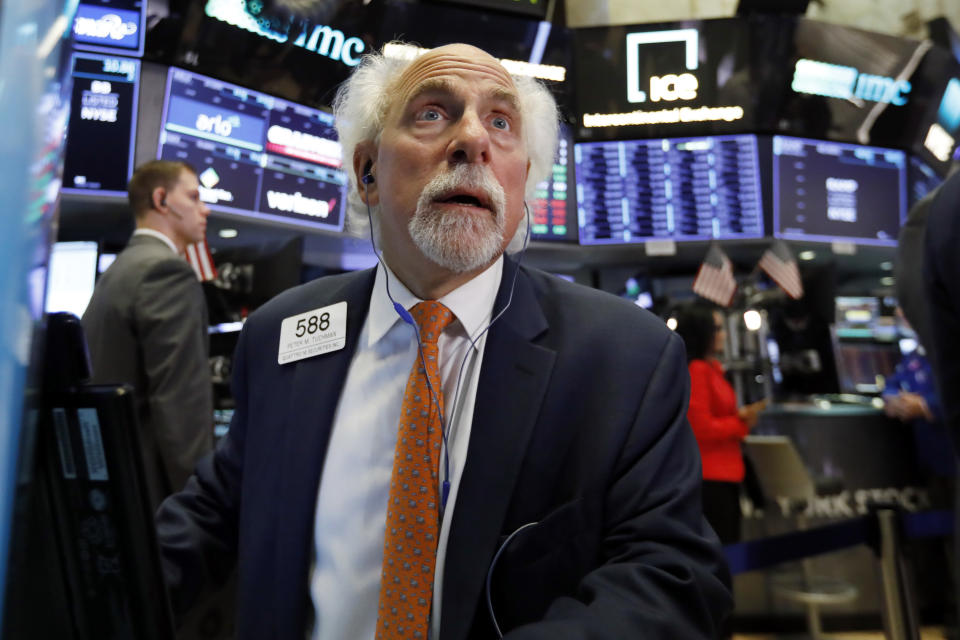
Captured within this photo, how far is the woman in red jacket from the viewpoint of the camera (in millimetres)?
3621

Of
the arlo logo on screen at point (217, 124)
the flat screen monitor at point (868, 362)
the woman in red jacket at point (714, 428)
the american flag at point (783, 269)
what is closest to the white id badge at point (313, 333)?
the arlo logo on screen at point (217, 124)

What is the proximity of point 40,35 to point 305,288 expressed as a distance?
1.13m

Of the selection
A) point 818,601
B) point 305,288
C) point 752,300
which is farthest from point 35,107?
point 752,300

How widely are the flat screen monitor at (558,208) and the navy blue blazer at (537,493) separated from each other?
130 inches

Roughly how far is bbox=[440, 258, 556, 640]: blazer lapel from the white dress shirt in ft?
0.14

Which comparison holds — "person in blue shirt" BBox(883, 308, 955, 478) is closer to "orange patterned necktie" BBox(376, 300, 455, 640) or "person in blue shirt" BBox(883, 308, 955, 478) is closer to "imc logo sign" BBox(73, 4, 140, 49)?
"orange patterned necktie" BBox(376, 300, 455, 640)

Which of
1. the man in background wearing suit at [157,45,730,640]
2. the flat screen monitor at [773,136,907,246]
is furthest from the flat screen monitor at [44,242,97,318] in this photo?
the flat screen monitor at [773,136,907,246]

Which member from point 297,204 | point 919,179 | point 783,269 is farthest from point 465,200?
point 919,179

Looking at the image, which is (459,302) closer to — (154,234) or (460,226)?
(460,226)

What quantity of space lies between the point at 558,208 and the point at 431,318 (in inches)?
138

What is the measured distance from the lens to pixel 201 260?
318 cm

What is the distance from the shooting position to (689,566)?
984 millimetres

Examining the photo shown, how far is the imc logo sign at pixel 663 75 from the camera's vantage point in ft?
15.0

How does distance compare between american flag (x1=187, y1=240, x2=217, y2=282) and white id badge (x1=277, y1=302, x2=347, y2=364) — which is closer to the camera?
white id badge (x1=277, y1=302, x2=347, y2=364)
